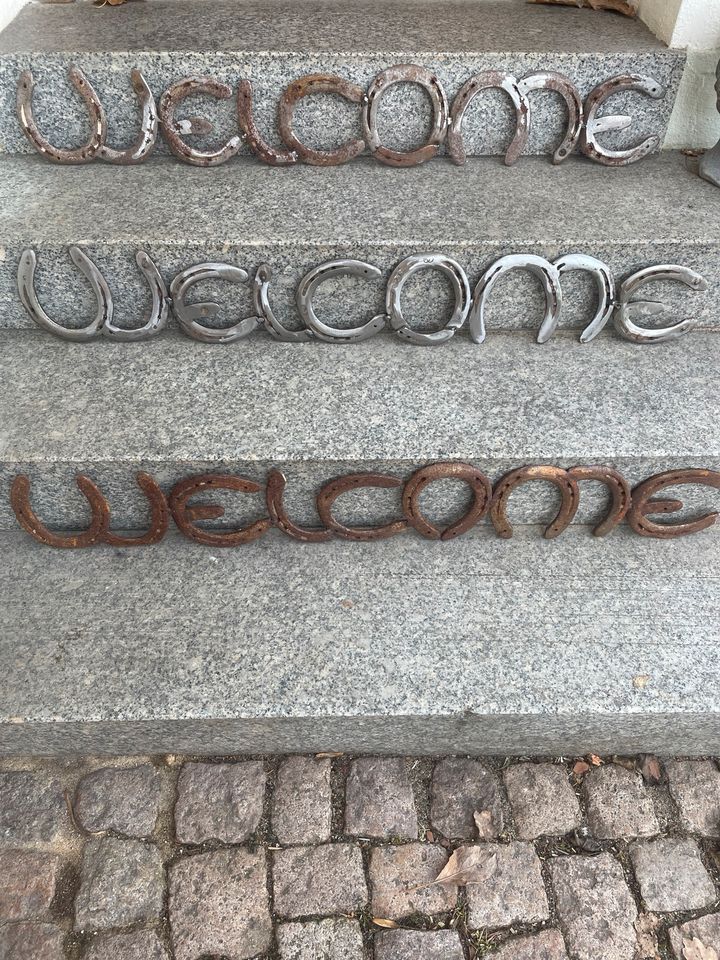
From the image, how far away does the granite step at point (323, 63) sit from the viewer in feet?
6.49

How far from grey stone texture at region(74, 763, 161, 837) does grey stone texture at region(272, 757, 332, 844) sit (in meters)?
0.31

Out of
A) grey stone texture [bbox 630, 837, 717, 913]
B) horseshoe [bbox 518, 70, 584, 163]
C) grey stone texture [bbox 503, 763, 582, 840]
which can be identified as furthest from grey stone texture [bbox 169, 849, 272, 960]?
horseshoe [bbox 518, 70, 584, 163]

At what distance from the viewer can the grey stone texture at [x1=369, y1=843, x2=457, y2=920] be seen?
156 cm

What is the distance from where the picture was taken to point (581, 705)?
5.38 ft

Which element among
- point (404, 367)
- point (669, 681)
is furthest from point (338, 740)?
point (404, 367)

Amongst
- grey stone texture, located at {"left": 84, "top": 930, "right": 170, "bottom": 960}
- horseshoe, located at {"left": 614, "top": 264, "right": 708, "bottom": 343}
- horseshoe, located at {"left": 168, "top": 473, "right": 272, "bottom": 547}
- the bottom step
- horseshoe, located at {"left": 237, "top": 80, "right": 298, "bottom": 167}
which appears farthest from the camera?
horseshoe, located at {"left": 237, "top": 80, "right": 298, "bottom": 167}

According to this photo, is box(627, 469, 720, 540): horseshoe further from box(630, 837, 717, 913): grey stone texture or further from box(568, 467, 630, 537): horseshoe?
box(630, 837, 717, 913): grey stone texture

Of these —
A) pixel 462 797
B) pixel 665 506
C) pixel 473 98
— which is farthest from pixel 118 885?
pixel 473 98

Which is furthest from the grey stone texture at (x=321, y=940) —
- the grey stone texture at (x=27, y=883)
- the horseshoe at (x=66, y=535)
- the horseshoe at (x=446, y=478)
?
the horseshoe at (x=66, y=535)

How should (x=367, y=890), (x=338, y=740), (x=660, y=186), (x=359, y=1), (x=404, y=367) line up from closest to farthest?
(x=367, y=890) → (x=338, y=740) → (x=404, y=367) → (x=660, y=186) → (x=359, y=1)

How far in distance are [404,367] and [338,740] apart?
1.01 meters

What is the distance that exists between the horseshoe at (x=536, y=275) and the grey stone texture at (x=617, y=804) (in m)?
1.20

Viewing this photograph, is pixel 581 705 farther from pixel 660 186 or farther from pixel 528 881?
pixel 660 186

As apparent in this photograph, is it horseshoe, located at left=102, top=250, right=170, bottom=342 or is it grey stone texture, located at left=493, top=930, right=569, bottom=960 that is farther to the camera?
horseshoe, located at left=102, top=250, right=170, bottom=342
